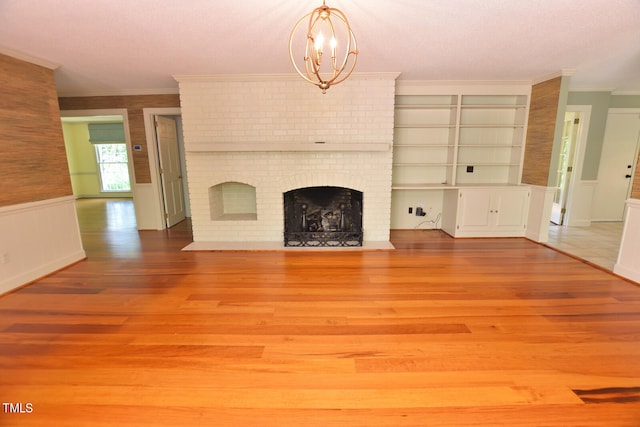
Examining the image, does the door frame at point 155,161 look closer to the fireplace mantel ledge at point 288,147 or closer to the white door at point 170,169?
the white door at point 170,169

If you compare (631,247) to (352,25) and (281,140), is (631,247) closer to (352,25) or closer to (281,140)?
(352,25)

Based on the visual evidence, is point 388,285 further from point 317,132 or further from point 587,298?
point 317,132

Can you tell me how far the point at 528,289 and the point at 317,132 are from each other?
9.68 feet

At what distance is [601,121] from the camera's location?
484cm

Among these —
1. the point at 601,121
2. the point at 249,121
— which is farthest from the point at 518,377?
the point at 601,121

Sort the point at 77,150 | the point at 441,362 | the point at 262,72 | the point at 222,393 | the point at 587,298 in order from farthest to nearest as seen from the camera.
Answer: the point at 77,150, the point at 262,72, the point at 587,298, the point at 441,362, the point at 222,393

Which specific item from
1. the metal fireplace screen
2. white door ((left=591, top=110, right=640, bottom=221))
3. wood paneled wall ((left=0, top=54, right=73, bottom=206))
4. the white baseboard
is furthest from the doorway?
white door ((left=591, top=110, right=640, bottom=221))

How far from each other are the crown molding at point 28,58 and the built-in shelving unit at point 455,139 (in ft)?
14.0

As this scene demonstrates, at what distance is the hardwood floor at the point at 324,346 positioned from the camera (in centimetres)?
148

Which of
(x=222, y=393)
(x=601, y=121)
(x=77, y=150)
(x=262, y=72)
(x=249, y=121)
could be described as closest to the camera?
(x=222, y=393)

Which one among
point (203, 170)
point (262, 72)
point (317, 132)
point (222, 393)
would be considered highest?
point (262, 72)

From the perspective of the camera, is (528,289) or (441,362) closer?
(441,362)

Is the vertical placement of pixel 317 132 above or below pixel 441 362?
above

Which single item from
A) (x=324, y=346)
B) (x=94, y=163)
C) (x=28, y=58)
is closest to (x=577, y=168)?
(x=324, y=346)
